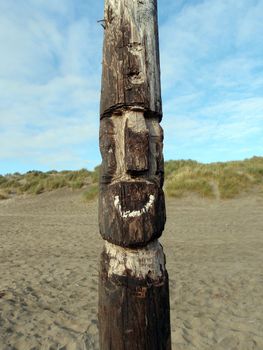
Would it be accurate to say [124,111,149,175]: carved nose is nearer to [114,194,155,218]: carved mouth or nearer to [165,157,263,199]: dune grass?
[114,194,155,218]: carved mouth

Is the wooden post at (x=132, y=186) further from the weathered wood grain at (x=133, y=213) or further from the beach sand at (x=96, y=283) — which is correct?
the beach sand at (x=96, y=283)

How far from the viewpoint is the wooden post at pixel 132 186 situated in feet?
8.06

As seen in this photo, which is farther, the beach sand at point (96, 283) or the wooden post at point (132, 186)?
the beach sand at point (96, 283)

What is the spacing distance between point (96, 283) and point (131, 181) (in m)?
4.65

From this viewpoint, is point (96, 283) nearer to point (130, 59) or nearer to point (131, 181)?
point (131, 181)

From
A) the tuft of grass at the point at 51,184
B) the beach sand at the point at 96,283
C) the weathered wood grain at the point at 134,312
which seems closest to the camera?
the weathered wood grain at the point at 134,312

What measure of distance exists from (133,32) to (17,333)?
3.73m

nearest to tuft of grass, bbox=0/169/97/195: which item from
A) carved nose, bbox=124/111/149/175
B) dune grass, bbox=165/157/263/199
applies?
dune grass, bbox=165/157/263/199

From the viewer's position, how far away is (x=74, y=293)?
617cm

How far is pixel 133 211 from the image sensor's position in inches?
97.3

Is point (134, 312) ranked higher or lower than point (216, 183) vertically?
lower

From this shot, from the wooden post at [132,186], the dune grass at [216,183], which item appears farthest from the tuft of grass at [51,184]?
the wooden post at [132,186]

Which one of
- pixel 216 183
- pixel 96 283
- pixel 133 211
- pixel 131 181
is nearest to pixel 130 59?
pixel 131 181

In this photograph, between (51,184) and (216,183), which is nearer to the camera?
(216,183)
